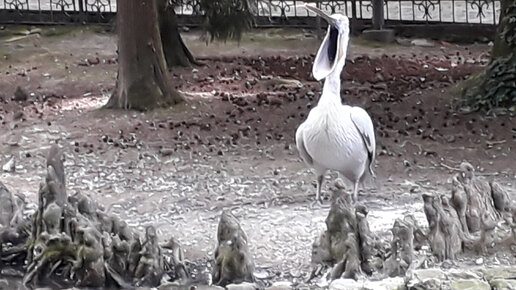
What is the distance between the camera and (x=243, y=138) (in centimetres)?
931

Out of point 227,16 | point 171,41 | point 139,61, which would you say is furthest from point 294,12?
point 139,61

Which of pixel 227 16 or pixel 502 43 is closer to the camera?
pixel 502 43

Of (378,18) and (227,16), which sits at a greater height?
(227,16)

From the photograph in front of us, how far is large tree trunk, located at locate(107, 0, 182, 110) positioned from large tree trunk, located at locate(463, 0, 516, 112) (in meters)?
2.86

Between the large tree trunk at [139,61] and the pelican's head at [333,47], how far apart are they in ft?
14.2

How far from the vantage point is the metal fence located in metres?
15.9

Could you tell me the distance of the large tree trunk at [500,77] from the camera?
9852 millimetres

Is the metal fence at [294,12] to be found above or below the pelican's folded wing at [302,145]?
above

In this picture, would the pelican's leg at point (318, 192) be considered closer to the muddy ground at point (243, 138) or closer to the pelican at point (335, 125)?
the muddy ground at point (243, 138)

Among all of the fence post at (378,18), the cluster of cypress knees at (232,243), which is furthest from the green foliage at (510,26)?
the fence post at (378,18)

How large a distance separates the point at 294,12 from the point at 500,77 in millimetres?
7283

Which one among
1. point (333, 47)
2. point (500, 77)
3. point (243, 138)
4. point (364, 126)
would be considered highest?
point (333, 47)

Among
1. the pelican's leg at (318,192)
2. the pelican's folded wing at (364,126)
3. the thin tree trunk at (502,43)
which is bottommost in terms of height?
the pelican's leg at (318,192)

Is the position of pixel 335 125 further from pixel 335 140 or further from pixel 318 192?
pixel 318 192
